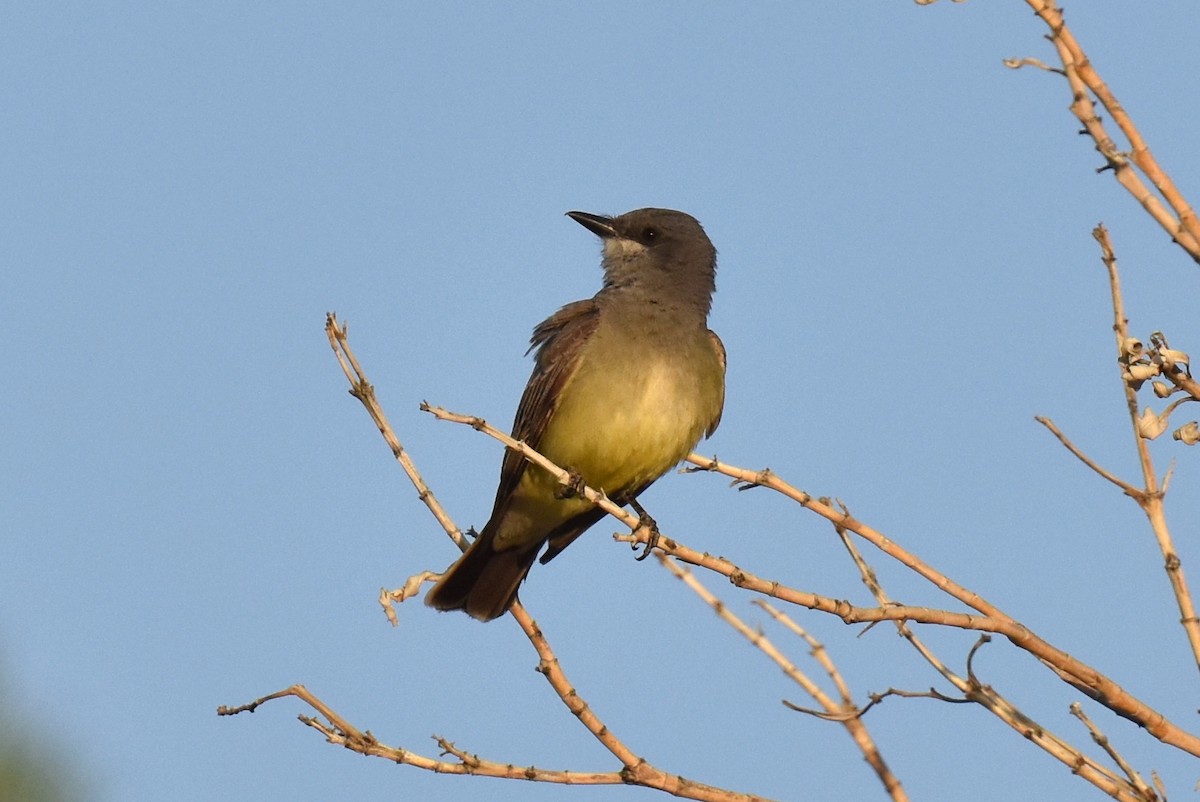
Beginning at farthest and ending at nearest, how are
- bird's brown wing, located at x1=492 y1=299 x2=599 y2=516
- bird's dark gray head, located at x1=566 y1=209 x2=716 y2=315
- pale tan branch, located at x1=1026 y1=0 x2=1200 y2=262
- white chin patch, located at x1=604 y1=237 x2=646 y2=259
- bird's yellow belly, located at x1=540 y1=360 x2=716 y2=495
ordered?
white chin patch, located at x1=604 y1=237 x2=646 y2=259, bird's dark gray head, located at x1=566 y1=209 x2=716 y2=315, bird's brown wing, located at x1=492 y1=299 x2=599 y2=516, bird's yellow belly, located at x1=540 y1=360 x2=716 y2=495, pale tan branch, located at x1=1026 y1=0 x2=1200 y2=262

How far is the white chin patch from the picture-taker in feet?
27.6

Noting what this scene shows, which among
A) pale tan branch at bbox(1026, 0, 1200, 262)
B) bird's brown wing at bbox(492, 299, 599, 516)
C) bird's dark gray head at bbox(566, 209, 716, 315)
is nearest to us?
pale tan branch at bbox(1026, 0, 1200, 262)

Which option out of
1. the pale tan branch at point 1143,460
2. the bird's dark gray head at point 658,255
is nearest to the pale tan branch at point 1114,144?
the pale tan branch at point 1143,460

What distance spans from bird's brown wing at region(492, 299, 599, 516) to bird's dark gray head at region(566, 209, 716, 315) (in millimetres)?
508

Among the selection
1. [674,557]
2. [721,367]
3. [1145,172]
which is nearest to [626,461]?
[721,367]

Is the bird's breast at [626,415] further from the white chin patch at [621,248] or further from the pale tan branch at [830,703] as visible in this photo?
the pale tan branch at [830,703]

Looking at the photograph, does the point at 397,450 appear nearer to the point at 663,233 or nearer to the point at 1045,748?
the point at 1045,748

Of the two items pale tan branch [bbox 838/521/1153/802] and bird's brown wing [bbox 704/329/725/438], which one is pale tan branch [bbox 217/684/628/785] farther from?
bird's brown wing [bbox 704/329/725/438]

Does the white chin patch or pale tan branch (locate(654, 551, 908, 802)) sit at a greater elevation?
the white chin patch

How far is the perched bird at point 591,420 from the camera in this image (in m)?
7.06

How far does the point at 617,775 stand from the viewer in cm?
375

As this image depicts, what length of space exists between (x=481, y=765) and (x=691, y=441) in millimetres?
3707

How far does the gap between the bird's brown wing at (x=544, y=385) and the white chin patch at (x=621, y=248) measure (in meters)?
0.77

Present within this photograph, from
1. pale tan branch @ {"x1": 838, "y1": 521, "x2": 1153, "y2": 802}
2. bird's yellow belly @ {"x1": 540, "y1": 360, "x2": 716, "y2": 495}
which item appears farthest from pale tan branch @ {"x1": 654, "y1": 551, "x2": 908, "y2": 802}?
bird's yellow belly @ {"x1": 540, "y1": 360, "x2": 716, "y2": 495}
